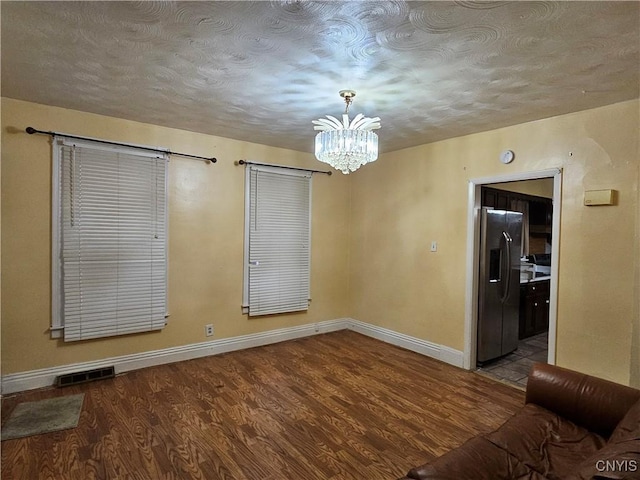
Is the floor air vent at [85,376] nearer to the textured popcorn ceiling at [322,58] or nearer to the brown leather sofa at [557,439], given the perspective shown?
the textured popcorn ceiling at [322,58]

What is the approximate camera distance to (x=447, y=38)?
1949 mm

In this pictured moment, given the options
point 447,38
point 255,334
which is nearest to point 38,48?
point 447,38

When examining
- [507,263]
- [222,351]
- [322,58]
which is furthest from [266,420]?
[507,263]

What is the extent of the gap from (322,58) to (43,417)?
3.34 metres

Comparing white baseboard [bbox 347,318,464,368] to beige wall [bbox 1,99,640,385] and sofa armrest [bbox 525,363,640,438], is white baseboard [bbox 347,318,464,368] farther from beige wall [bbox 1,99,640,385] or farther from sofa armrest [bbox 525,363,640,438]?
sofa armrest [bbox 525,363,640,438]

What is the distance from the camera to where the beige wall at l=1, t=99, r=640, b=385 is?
2.85 meters

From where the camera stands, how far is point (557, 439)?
186cm

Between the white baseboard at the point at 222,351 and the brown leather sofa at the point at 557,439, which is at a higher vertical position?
the brown leather sofa at the point at 557,439

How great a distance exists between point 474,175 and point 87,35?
3.52 meters

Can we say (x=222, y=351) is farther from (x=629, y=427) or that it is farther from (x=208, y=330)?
(x=629, y=427)

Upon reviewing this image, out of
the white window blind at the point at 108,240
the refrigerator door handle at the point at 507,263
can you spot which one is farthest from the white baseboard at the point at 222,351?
the refrigerator door handle at the point at 507,263

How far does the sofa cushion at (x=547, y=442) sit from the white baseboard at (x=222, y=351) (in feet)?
6.33

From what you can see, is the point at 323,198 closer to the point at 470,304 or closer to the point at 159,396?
the point at 470,304

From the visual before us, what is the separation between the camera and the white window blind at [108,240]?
3.25 metres
